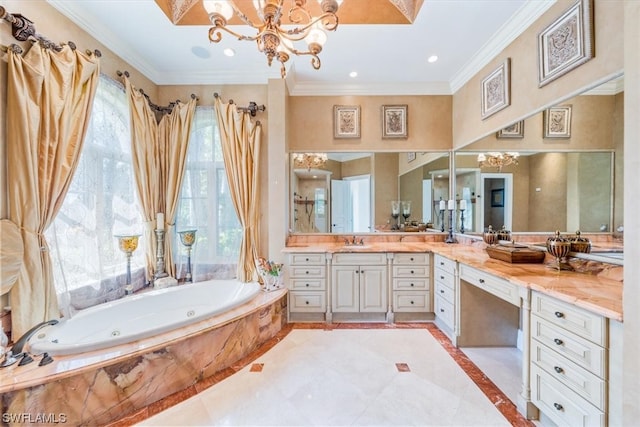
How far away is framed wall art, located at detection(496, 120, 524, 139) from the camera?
225cm

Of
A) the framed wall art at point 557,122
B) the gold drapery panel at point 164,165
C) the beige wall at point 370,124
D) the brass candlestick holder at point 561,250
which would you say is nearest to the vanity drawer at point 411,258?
the brass candlestick holder at point 561,250

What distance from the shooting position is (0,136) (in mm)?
1625

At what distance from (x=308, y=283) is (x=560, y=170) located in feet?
8.17

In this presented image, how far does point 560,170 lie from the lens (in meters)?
1.91

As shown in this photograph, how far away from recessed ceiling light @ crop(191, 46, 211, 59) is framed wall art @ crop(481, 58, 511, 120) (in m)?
2.99

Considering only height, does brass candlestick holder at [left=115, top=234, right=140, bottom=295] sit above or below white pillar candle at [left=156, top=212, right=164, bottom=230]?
below

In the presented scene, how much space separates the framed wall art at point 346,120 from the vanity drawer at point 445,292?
214 centimetres

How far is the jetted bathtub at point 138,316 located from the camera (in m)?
1.62

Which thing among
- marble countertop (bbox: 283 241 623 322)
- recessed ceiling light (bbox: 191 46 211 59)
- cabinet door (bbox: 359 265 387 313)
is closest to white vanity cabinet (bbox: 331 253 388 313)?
cabinet door (bbox: 359 265 387 313)

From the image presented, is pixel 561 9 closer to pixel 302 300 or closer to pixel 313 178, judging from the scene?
pixel 313 178

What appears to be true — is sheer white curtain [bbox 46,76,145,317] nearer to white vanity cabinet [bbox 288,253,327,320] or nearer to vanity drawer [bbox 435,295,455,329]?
white vanity cabinet [bbox 288,253,327,320]

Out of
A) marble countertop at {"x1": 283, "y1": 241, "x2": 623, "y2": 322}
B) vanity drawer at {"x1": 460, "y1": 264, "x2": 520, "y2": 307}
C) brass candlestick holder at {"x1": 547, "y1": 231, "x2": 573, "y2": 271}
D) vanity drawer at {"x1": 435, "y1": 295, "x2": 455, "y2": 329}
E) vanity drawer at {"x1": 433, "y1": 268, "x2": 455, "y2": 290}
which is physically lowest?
vanity drawer at {"x1": 435, "y1": 295, "x2": 455, "y2": 329}

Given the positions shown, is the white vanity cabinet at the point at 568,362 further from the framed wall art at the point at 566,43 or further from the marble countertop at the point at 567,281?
the framed wall art at the point at 566,43

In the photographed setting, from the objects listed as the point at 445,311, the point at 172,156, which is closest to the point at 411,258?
the point at 445,311
